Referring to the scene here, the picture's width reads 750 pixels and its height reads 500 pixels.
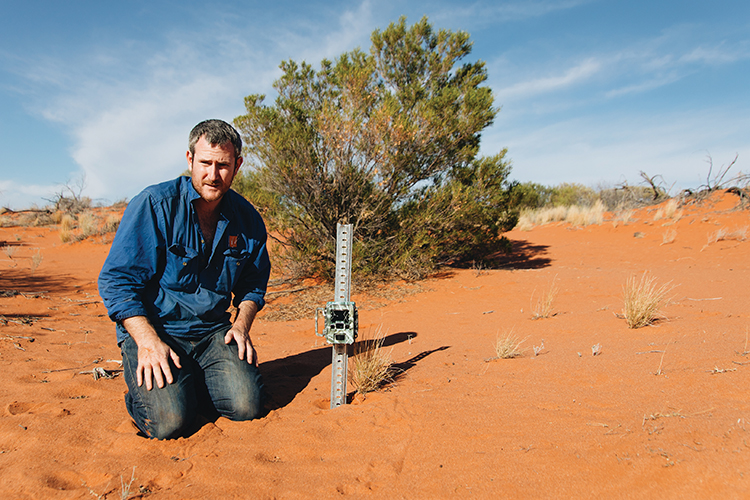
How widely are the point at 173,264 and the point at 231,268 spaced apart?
38 centimetres

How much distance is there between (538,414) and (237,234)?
2208mm

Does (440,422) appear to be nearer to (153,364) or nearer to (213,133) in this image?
(153,364)

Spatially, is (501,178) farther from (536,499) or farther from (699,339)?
(536,499)

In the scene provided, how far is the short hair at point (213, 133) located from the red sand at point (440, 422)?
1715 mm

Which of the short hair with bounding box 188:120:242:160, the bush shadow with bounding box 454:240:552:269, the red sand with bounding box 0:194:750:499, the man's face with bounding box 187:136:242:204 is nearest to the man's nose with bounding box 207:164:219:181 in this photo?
the man's face with bounding box 187:136:242:204

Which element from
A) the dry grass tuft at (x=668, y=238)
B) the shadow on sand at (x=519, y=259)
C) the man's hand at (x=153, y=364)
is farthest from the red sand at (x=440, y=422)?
the dry grass tuft at (x=668, y=238)

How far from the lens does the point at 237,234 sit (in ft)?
9.70

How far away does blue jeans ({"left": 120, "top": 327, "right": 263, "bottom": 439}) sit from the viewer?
233cm

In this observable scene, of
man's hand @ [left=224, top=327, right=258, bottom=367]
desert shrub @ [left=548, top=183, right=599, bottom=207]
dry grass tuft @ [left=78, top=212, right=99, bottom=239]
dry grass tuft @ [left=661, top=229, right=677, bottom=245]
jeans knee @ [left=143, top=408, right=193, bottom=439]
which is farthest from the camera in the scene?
desert shrub @ [left=548, top=183, right=599, bottom=207]

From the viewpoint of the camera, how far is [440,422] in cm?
241

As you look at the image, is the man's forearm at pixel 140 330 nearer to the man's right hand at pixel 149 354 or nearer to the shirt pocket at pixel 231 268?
the man's right hand at pixel 149 354

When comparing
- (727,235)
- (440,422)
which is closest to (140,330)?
(440,422)

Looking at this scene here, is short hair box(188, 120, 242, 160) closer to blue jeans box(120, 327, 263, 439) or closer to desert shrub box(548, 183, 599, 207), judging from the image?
blue jeans box(120, 327, 263, 439)

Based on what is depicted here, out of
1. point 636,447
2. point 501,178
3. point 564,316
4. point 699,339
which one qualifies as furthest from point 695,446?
point 501,178
